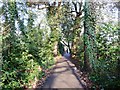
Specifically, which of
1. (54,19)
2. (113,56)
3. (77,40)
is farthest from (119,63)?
(77,40)

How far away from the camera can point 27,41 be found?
5168mm

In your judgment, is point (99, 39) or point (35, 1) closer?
point (99, 39)

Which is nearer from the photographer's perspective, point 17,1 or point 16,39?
point 16,39

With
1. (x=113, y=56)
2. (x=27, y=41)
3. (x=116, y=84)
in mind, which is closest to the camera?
(x=116, y=84)

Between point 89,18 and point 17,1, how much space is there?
1.88 meters

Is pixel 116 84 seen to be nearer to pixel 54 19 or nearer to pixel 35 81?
pixel 35 81

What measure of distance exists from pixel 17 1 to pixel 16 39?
88cm

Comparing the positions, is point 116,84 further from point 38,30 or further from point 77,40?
point 77,40

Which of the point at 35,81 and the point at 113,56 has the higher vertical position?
the point at 113,56

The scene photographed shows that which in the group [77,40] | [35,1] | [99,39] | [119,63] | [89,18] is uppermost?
[35,1]

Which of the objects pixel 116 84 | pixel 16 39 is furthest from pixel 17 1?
pixel 116 84

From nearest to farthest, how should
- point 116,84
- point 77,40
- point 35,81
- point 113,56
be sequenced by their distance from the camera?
point 116,84, point 113,56, point 35,81, point 77,40

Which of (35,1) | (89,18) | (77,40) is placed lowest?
A: (77,40)

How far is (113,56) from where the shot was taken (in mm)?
4805
